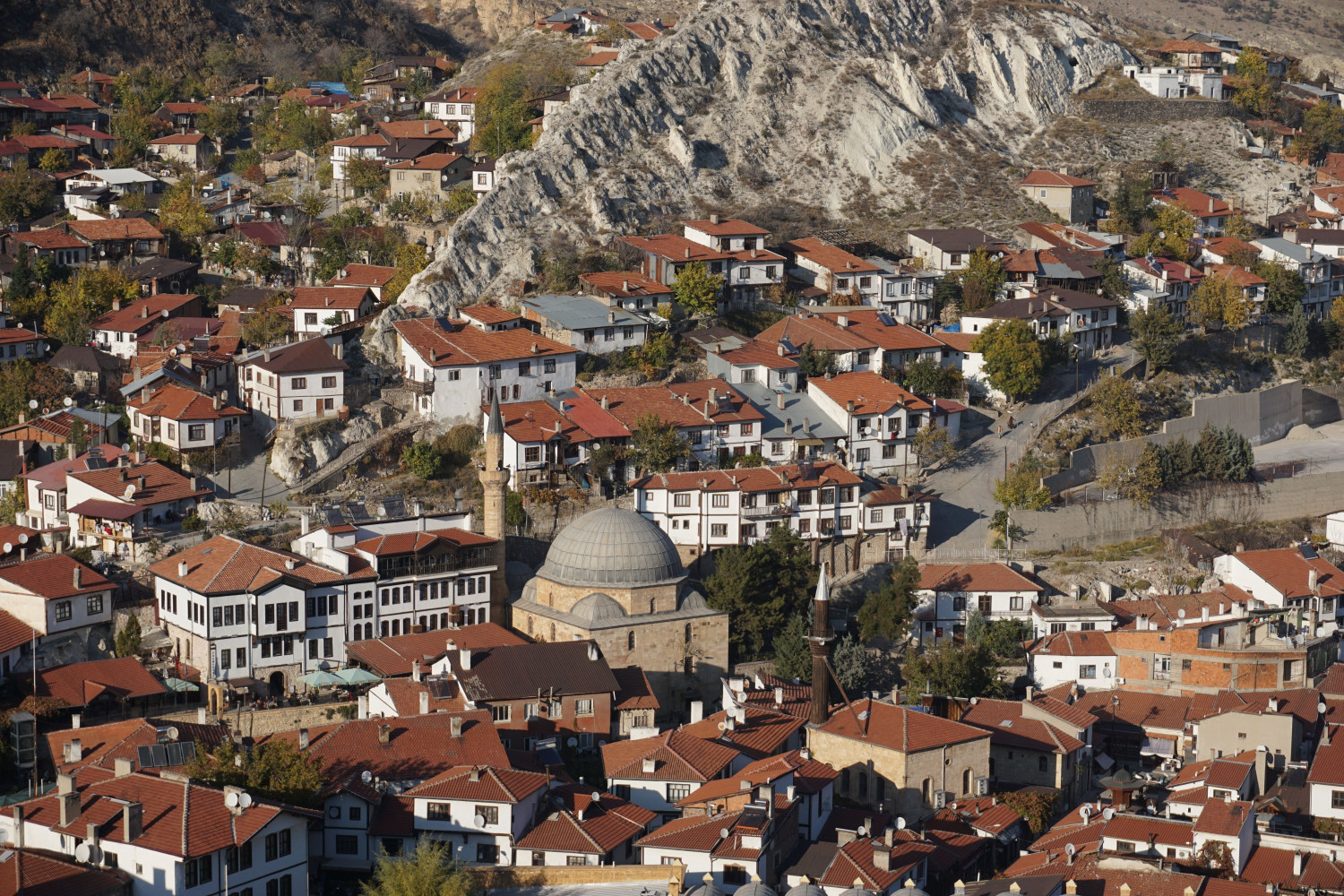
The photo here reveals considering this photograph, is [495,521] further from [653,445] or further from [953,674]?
[953,674]

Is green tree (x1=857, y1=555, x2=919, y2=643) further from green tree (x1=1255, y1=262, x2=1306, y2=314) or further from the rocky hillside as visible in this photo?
green tree (x1=1255, y1=262, x2=1306, y2=314)

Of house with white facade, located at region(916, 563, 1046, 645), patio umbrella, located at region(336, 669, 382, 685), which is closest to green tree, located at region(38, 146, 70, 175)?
patio umbrella, located at region(336, 669, 382, 685)

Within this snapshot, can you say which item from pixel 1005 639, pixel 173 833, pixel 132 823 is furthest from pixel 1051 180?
pixel 132 823

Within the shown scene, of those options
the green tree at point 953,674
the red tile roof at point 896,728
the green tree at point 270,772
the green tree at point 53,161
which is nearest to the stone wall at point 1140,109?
the green tree at point 53,161

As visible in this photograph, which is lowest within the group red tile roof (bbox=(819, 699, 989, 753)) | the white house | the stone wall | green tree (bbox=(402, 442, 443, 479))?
the white house

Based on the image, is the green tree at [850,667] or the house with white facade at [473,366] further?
the house with white facade at [473,366]

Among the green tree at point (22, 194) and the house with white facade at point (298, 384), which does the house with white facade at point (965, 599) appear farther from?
the green tree at point (22, 194)
